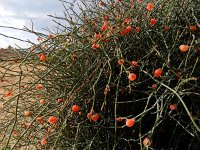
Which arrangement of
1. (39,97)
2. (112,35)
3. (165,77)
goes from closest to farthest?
(165,77), (112,35), (39,97)

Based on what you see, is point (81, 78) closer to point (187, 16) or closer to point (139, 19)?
point (139, 19)

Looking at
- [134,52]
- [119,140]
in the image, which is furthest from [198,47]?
[119,140]

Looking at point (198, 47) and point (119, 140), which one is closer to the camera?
point (198, 47)

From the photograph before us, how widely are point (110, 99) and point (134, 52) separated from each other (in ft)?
0.91

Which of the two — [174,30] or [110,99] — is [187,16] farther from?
[110,99]

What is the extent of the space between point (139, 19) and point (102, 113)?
→ 21.4 inches

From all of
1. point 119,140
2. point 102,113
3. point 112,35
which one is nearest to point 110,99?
point 102,113

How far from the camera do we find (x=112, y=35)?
1878mm

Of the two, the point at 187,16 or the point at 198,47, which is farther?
the point at 187,16

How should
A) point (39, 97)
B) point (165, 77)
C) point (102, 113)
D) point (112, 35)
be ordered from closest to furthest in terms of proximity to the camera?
1. point (165, 77)
2. point (112, 35)
3. point (102, 113)
4. point (39, 97)

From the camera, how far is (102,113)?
2.04 meters

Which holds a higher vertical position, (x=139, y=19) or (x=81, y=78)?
(x=139, y=19)

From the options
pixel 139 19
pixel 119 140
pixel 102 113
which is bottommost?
pixel 119 140

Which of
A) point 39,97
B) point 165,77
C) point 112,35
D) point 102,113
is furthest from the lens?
point 39,97
